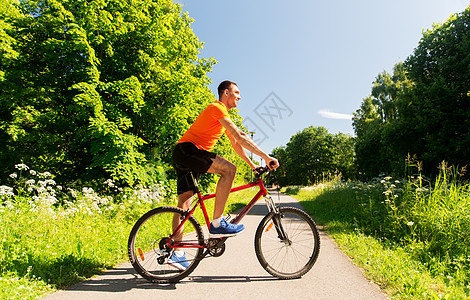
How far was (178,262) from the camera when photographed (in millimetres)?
3266

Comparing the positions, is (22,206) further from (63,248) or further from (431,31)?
(431,31)

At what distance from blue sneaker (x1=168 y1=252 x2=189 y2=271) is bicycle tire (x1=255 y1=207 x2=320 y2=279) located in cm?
91

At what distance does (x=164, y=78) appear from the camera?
33.5 feet

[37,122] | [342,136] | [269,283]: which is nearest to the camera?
[269,283]

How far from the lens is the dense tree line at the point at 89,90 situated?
863 centimetres

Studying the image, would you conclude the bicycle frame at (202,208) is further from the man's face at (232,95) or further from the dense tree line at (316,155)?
the dense tree line at (316,155)

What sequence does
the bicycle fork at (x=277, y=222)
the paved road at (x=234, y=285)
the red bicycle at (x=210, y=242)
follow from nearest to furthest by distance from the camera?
the paved road at (x=234, y=285) → the red bicycle at (x=210, y=242) → the bicycle fork at (x=277, y=222)

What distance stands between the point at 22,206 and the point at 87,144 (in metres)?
5.26

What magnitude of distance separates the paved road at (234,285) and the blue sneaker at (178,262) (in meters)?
0.16

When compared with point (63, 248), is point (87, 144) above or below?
above

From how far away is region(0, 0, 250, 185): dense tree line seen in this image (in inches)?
340

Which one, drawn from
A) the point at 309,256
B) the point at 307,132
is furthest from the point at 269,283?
the point at 307,132

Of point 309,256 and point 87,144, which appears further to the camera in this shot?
point 87,144

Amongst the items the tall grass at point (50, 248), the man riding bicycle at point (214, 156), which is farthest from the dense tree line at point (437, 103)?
the tall grass at point (50, 248)
